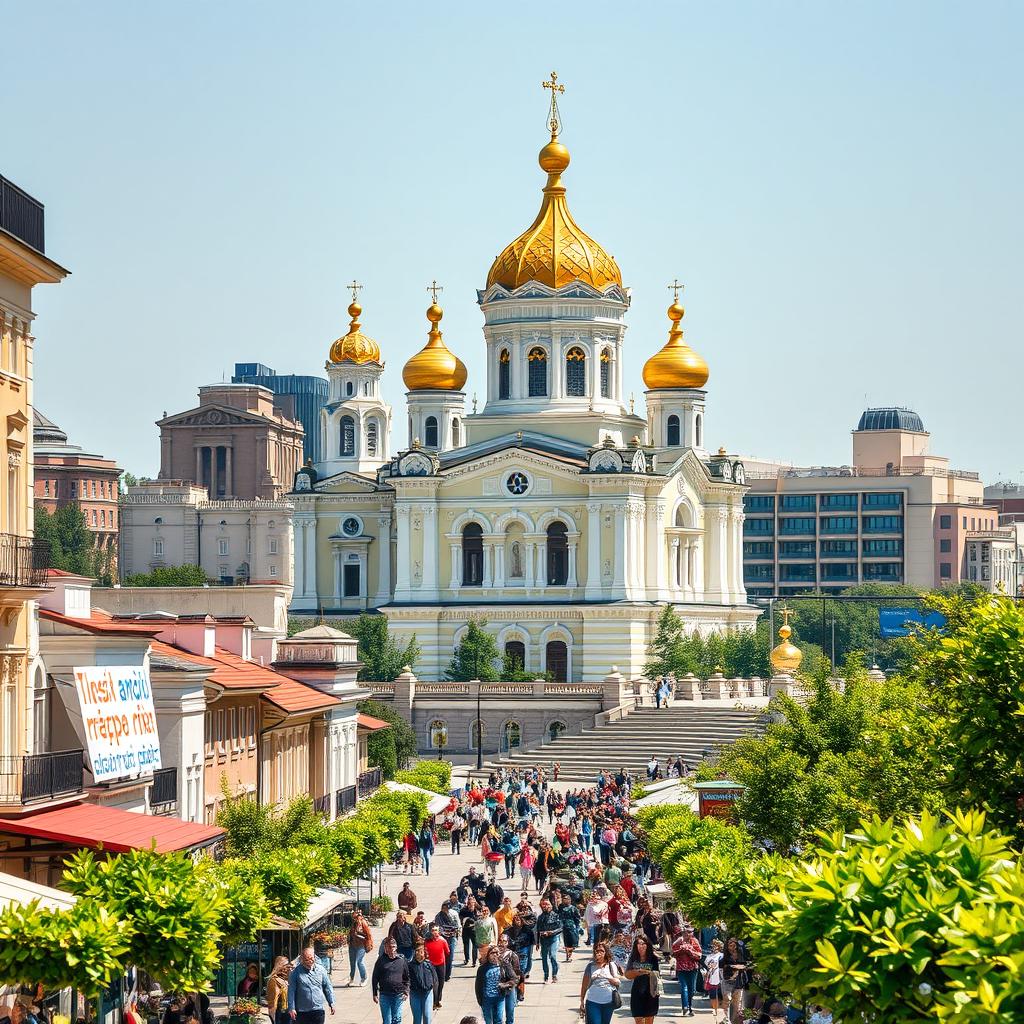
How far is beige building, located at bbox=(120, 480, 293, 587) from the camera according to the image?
570 feet

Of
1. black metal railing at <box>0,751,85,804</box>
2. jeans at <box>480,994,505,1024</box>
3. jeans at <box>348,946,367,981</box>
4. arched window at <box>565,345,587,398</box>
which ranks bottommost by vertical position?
jeans at <box>348,946,367,981</box>

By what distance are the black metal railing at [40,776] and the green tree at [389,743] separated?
31.5m

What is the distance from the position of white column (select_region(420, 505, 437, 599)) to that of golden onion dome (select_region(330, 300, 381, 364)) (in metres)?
15.0

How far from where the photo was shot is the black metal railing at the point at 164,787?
33438 millimetres

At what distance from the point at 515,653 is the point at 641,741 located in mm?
19537

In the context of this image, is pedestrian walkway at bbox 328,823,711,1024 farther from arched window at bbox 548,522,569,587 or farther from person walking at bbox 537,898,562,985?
arched window at bbox 548,522,569,587

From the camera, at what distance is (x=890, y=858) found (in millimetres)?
13625

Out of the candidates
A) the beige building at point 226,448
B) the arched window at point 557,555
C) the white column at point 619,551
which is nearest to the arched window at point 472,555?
the arched window at point 557,555

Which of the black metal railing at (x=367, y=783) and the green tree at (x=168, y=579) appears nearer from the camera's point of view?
the black metal railing at (x=367, y=783)

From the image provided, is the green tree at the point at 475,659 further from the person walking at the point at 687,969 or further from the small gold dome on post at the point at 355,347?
the person walking at the point at 687,969

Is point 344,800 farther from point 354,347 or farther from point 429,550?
point 354,347

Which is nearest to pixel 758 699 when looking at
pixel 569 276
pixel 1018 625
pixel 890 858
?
pixel 569 276

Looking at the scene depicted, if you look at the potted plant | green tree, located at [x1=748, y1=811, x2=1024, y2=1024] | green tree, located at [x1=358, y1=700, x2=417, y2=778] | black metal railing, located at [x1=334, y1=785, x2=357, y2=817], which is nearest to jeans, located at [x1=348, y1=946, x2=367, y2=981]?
the potted plant

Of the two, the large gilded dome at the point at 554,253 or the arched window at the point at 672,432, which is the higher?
the large gilded dome at the point at 554,253
